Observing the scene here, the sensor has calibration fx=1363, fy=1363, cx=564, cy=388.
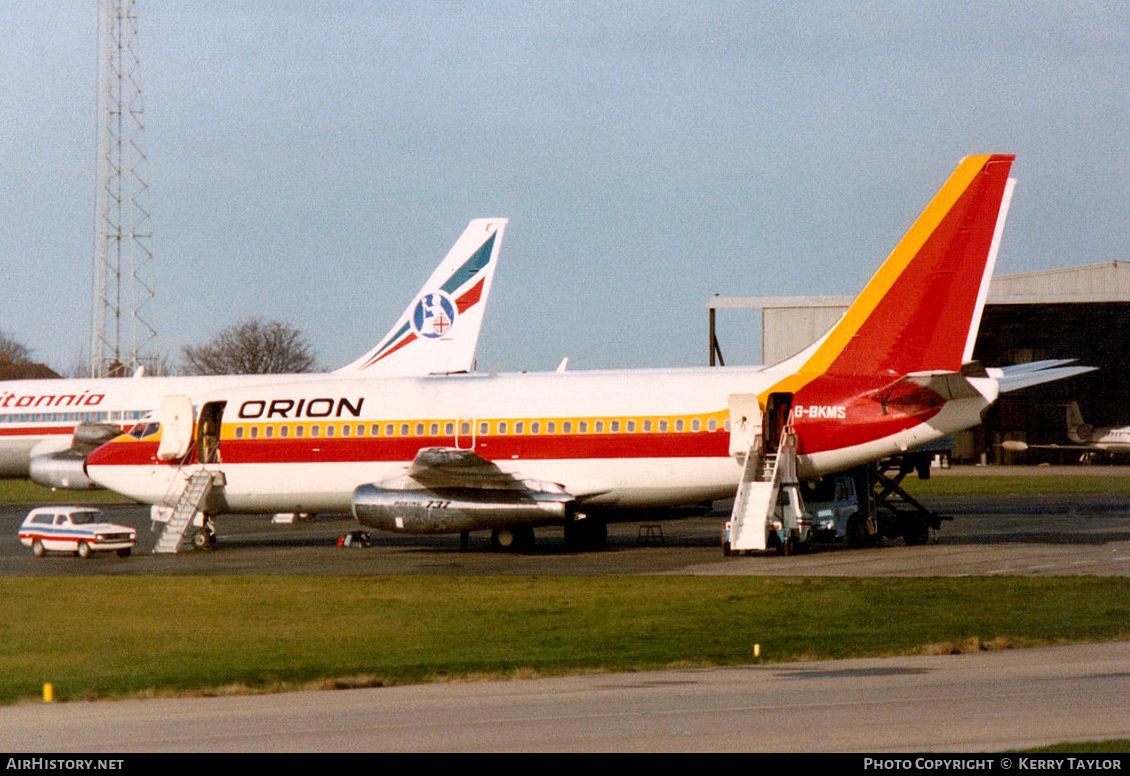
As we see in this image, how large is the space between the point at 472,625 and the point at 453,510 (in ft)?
38.4

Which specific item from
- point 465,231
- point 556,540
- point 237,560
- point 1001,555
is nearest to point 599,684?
point 1001,555

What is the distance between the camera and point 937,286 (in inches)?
1187

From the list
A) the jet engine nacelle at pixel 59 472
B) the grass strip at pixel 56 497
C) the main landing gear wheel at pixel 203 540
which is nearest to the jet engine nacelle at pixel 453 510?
the main landing gear wheel at pixel 203 540

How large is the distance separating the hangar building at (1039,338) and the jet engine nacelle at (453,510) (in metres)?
37.5

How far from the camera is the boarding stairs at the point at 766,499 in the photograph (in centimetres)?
2972

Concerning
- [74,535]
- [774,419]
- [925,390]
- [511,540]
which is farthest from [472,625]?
[74,535]

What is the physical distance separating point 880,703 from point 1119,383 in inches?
3116

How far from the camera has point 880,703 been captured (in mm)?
12953

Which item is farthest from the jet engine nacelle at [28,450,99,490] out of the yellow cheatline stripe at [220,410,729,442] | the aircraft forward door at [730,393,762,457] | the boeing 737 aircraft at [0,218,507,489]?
the aircraft forward door at [730,393,762,457]

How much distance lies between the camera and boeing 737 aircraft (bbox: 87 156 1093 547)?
30.1 metres

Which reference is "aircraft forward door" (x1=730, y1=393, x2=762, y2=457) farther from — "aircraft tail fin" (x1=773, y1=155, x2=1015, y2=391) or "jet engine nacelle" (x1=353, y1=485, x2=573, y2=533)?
"jet engine nacelle" (x1=353, y1=485, x2=573, y2=533)

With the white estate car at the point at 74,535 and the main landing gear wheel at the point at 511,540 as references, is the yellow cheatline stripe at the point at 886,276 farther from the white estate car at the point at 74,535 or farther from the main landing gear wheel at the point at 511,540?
the white estate car at the point at 74,535

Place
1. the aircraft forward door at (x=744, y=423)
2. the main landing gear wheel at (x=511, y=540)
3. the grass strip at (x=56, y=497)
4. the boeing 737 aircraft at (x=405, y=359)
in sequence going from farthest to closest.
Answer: the grass strip at (x=56, y=497) → the boeing 737 aircraft at (x=405, y=359) → the main landing gear wheel at (x=511, y=540) → the aircraft forward door at (x=744, y=423)

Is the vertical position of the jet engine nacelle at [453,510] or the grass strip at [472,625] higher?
the jet engine nacelle at [453,510]
